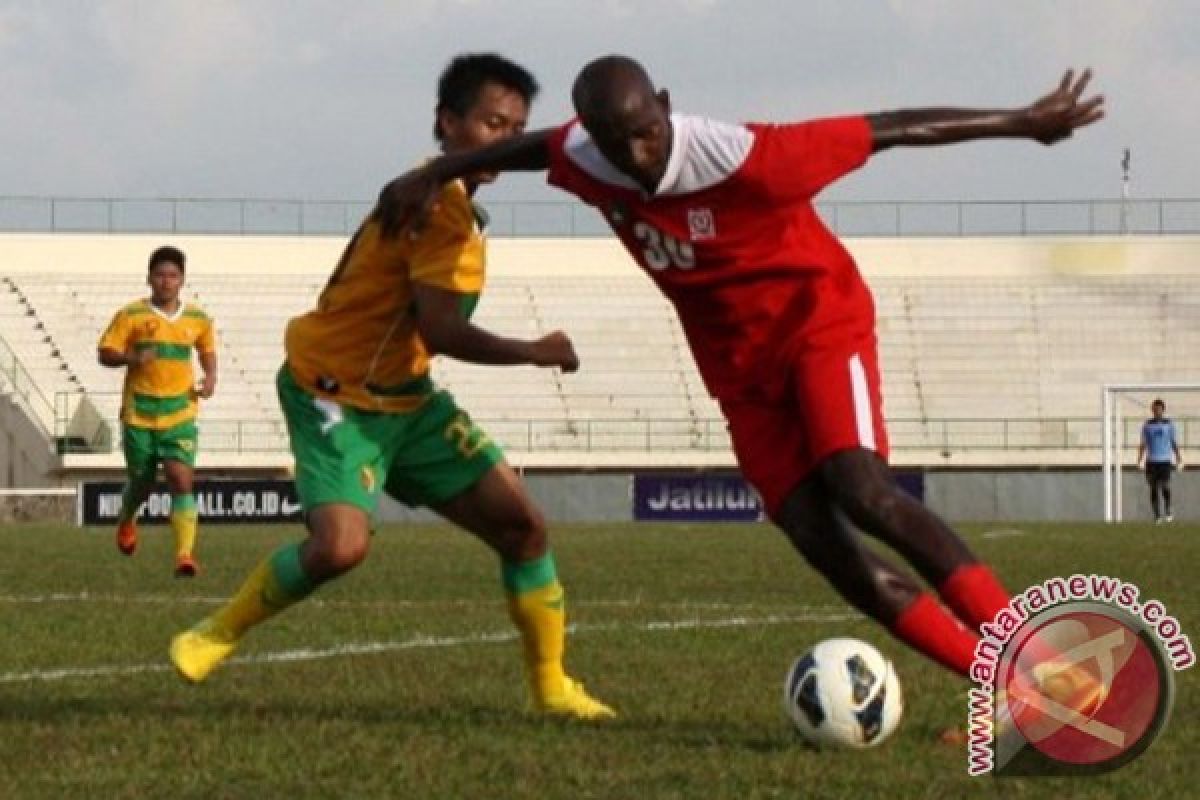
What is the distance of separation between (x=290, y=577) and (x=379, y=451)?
1.58 ft

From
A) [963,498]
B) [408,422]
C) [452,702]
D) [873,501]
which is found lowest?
[963,498]

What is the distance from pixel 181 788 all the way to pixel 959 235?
1847 inches

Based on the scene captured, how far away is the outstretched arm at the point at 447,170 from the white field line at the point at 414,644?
2.77 meters

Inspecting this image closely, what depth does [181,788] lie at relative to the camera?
19.9ft

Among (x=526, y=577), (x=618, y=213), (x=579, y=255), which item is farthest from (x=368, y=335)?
(x=579, y=255)

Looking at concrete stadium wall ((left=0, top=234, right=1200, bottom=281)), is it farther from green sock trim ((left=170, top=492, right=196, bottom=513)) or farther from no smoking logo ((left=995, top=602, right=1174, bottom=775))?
no smoking logo ((left=995, top=602, right=1174, bottom=775))

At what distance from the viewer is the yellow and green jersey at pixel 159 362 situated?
56.1 ft

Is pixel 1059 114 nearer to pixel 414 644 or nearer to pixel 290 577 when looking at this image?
pixel 290 577

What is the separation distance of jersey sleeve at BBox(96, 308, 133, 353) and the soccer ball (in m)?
10.8

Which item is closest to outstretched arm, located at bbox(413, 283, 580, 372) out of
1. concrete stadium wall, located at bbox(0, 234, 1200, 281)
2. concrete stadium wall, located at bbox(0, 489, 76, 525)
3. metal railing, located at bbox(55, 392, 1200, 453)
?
concrete stadium wall, located at bbox(0, 489, 76, 525)

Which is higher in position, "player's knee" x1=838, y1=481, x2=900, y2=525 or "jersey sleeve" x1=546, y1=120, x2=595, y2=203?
"jersey sleeve" x1=546, y1=120, x2=595, y2=203

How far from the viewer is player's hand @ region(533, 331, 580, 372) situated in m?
7.12

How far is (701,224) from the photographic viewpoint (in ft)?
21.9

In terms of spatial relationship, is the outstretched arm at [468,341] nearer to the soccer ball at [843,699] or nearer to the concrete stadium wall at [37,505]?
the soccer ball at [843,699]
